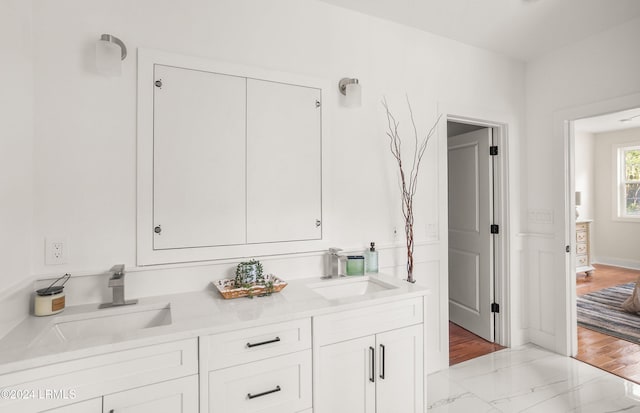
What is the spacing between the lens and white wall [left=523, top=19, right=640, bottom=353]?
2.52 meters

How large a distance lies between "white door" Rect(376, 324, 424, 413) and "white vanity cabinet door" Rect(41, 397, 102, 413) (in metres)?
1.20

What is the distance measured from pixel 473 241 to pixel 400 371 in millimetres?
1970

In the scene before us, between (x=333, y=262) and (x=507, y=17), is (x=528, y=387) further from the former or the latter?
→ (x=507, y=17)

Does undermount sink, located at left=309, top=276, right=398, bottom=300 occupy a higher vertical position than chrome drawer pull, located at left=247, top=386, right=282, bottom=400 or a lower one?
higher

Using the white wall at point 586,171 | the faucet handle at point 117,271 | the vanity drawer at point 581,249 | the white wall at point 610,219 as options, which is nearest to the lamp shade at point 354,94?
the faucet handle at point 117,271

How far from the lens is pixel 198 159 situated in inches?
69.1

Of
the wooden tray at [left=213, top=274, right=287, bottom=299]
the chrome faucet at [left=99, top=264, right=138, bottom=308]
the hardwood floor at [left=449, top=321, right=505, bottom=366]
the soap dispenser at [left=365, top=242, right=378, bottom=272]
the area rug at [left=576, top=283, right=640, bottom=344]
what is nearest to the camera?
the chrome faucet at [left=99, top=264, right=138, bottom=308]

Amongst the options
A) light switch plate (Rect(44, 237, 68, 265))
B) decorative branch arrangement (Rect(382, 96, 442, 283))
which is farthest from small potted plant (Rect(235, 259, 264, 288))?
decorative branch arrangement (Rect(382, 96, 442, 283))

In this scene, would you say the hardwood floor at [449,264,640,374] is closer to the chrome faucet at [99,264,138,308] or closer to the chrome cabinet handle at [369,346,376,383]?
the chrome cabinet handle at [369,346,376,383]

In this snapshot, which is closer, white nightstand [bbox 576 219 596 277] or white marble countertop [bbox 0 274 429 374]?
white marble countertop [bbox 0 274 429 374]

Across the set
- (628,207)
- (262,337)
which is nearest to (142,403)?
(262,337)

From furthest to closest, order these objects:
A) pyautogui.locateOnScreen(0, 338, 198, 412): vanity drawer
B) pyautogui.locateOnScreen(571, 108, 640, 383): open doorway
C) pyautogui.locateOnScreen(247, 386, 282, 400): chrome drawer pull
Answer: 1. pyautogui.locateOnScreen(571, 108, 640, 383): open doorway
2. pyautogui.locateOnScreen(247, 386, 282, 400): chrome drawer pull
3. pyautogui.locateOnScreen(0, 338, 198, 412): vanity drawer

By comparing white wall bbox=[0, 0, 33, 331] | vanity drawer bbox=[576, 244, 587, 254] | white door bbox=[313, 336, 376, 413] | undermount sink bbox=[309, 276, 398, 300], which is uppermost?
white wall bbox=[0, 0, 33, 331]

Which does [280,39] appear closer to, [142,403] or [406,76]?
[406,76]
